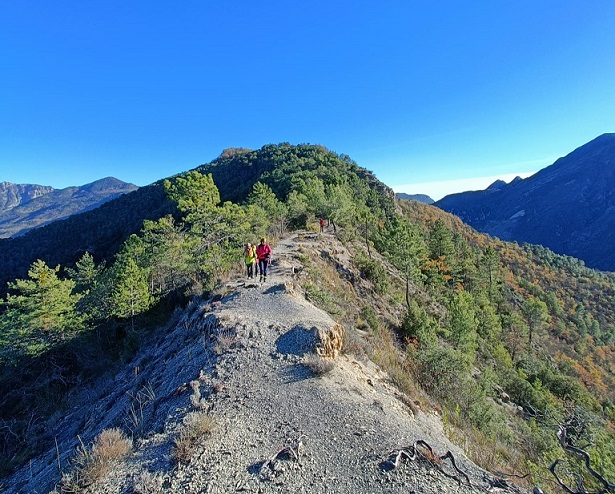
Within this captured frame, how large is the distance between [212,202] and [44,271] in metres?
11.7

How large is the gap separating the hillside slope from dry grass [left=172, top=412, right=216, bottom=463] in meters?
0.03

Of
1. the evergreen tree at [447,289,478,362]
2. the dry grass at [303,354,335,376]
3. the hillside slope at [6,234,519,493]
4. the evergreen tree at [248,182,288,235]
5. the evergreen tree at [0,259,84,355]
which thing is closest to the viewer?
the hillside slope at [6,234,519,493]

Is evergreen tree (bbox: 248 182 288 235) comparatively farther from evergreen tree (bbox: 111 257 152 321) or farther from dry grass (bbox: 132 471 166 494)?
dry grass (bbox: 132 471 166 494)

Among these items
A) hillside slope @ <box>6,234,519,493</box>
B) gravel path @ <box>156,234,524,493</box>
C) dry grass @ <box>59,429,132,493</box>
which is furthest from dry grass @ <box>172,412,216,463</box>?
dry grass @ <box>59,429,132,493</box>

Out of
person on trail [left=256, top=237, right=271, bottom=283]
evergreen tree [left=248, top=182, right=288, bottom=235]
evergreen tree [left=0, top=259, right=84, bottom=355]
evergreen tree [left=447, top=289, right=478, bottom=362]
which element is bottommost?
evergreen tree [left=447, top=289, right=478, bottom=362]

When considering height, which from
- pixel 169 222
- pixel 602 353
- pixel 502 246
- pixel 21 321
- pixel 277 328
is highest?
pixel 169 222

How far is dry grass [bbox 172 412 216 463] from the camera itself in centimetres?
487

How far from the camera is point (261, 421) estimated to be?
18.7 ft

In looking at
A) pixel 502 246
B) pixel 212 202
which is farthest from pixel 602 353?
pixel 212 202

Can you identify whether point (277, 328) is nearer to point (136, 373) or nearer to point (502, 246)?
point (136, 373)

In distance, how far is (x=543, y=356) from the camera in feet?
151

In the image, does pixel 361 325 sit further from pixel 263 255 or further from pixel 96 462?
pixel 96 462

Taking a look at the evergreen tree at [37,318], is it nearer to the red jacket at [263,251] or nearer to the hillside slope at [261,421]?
the hillside slope at [261,421]

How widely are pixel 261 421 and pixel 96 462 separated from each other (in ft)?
7.94
